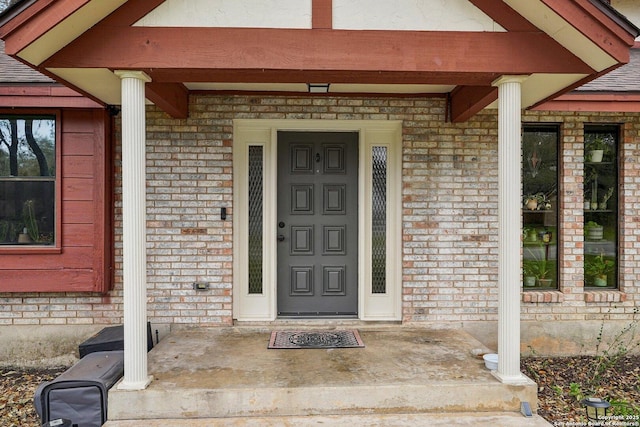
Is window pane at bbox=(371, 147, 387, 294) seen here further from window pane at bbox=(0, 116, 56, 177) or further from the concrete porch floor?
window pane at bbox=(0, 116, 56, 177)

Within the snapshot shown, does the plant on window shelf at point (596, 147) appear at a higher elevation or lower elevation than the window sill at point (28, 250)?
higher

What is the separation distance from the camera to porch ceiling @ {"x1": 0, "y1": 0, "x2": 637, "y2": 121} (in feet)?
9.62

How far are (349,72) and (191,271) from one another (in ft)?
8.36

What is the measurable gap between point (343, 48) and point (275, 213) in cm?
203

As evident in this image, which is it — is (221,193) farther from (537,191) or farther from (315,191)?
(537,191)

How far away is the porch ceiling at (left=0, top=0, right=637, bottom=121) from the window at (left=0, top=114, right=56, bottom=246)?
4.90ft

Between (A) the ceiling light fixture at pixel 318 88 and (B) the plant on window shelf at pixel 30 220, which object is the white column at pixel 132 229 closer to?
(A) the ceiling light fixture at pixel 318 88

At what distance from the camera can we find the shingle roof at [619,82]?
4.36 metres

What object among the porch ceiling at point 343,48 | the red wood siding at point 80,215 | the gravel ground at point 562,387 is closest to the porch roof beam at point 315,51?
the porch ceiling at point 343,48

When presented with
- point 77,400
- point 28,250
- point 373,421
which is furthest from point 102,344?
point 373,421

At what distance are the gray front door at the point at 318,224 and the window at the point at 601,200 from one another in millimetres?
2521

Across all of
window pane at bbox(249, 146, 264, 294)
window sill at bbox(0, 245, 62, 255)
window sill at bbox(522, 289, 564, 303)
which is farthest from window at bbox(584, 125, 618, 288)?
window sill at bbox(0, 245, 62, 255)

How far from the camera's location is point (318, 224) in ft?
15.5

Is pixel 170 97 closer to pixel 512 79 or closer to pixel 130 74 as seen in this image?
pixel 130 74
